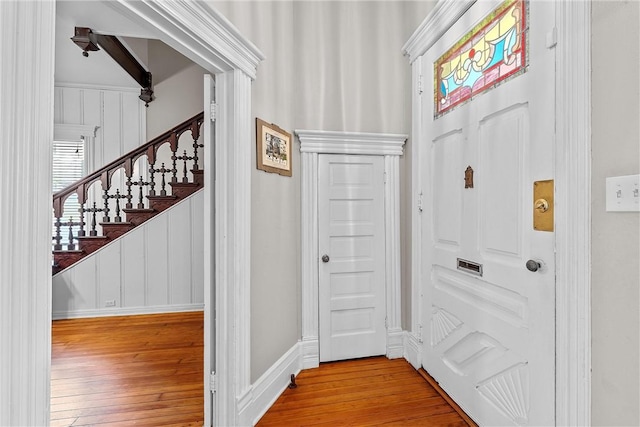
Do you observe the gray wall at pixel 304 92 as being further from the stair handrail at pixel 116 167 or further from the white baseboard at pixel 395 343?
the stair handrail at pixel 116 167

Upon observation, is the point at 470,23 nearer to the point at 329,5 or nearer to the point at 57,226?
the point at 329,5

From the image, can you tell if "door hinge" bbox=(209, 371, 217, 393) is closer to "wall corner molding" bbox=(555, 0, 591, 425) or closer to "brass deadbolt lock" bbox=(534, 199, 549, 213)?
"wall corner molding" bbox=(555, 0, 591, 425)

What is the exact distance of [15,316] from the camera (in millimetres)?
763

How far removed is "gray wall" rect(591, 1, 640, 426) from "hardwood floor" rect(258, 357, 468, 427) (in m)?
1.05

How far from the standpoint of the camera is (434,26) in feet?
7.46

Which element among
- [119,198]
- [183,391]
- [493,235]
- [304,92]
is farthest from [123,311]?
[493,235]

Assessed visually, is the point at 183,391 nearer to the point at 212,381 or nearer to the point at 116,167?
the point at 212,381

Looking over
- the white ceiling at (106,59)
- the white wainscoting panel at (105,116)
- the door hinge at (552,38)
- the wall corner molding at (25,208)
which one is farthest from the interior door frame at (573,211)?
the white wainscoting panel at (105,116)

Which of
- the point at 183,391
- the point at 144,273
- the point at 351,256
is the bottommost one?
the point at 183,391

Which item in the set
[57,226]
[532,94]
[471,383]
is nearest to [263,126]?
[532,94]

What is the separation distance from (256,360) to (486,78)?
7.33 feet

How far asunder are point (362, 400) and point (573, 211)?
1728 mm

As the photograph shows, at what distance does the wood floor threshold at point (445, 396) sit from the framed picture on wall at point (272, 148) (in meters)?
1.90

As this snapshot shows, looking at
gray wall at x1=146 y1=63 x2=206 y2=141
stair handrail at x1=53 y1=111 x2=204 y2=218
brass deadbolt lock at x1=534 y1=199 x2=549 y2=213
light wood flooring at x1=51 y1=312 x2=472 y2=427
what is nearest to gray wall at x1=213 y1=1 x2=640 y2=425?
brass deadbolt lock at x1=534 y1=199 x2=549 y2=213
